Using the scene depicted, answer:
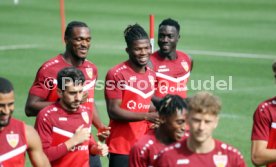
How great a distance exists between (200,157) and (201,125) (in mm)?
326

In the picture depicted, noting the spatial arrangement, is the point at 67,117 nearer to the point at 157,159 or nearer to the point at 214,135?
the point at 157,159

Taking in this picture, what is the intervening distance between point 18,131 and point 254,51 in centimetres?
1663

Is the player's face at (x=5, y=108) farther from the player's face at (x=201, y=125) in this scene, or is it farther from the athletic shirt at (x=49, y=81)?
the athletic shirt at (x=49, y=81)

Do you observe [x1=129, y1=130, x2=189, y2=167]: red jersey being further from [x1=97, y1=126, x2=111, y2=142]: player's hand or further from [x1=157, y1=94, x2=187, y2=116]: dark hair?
[x1=97, y1=126, x2=111, y2=142]: player's hand

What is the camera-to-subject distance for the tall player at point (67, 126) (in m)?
9.82

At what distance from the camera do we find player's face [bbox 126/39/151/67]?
1121 centimetres

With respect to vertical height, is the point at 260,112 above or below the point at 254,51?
above

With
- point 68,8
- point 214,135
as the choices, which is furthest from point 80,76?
point 68,8

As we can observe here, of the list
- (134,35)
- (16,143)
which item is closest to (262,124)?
(16,143)

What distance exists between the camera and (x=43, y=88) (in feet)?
35.9

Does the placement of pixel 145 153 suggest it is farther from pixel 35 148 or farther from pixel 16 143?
pixel 16 143

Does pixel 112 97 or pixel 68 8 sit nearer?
pixel 112 97

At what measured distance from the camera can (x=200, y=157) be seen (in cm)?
792

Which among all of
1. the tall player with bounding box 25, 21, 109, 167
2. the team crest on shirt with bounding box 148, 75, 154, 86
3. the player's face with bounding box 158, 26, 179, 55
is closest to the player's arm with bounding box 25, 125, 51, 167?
the tall player with bounding box 25, 21, 109, 167
